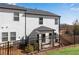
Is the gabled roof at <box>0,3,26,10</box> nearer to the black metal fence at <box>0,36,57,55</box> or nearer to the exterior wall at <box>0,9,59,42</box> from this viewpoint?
the exterior wall at <box>0,9,59,42</box>

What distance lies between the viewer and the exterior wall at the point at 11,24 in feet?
13.0

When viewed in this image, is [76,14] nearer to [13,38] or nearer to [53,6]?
[53,6]

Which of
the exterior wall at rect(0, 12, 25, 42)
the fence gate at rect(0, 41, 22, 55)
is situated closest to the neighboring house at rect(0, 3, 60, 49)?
the exterior wall at rect(0, 12, 25, 42)

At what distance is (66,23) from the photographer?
13.6 feet

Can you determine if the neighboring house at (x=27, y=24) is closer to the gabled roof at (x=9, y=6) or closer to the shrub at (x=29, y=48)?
the gabled roof at (x=9, y=6)

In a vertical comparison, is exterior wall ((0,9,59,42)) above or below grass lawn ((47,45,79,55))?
above

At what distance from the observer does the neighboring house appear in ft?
13.1

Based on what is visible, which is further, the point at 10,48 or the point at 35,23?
the point at 35,23

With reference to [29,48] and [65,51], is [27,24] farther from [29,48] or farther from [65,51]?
[65,51]

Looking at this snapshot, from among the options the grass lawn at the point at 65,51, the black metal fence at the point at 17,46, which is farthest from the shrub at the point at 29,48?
the grass lawn at the point at 65,51

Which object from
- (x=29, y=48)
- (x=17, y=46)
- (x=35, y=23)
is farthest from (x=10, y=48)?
(x=35, y=23)

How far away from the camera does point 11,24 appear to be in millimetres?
4008

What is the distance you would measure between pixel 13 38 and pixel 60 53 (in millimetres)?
981

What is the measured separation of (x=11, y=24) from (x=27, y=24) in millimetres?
319
